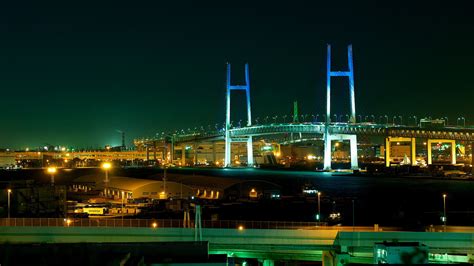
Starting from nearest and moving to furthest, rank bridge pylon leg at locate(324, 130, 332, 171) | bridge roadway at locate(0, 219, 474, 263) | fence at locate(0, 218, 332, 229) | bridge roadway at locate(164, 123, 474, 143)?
bridge roadway at locate(0, 219, 474, 263), fence at locate(0, 218, 332, 229), bridge roadway at locate(164, 123, 474, 143), bridge pylon leg at locate(324, 130, 332, 171)

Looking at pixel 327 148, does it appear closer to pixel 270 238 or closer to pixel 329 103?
pixel 329 103

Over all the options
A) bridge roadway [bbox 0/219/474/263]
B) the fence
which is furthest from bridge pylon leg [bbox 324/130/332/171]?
bridge roadway [bbox 0/219/474/263]

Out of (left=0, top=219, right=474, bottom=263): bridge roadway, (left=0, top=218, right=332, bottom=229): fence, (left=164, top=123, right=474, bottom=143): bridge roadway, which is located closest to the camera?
(left=0, top=219, right=474, bottom=263): bridge roadway

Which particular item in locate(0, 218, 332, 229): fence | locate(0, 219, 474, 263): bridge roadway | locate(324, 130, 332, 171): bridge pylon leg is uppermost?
locate(324, 130, 332, 171): bridge pylon leg

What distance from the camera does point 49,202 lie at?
1525 centimetres

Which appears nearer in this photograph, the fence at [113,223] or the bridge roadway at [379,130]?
the fence at [113,223]

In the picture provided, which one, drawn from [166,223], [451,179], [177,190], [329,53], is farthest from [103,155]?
[166,223]

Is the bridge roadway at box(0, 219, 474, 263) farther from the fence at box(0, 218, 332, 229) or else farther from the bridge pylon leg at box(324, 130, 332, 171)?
the bridge pylon leg at box(324, 130, 332, 171)

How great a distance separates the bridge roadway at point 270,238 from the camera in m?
8.45

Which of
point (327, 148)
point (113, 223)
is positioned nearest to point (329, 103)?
point (327, 148)

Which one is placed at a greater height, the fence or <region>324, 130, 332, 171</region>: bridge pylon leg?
<region>324, 130, 332, 171</region>: bridge pylon leg

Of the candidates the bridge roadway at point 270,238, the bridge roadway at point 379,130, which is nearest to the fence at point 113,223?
the bridge roadway at point 270,238

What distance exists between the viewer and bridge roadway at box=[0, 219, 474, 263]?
8445 millimetres

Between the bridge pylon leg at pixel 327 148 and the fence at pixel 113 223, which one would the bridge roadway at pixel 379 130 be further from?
the fence at pixel 113 223
